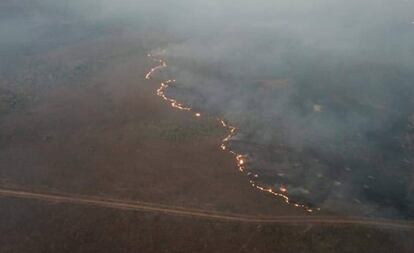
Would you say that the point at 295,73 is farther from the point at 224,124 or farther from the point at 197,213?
the point at 197,213

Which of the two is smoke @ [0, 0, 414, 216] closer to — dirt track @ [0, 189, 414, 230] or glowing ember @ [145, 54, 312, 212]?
glowing ember @ [145, 54, 312, 212]

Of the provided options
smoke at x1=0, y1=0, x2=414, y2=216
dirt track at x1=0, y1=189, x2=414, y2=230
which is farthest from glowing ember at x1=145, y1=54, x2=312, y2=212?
dirt track at x1=0, y1=189, x2=414, y2=230

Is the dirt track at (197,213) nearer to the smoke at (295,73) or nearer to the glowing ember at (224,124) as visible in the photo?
the smoke at (295,73)

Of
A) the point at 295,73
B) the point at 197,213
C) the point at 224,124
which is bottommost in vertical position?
the point at 197,213

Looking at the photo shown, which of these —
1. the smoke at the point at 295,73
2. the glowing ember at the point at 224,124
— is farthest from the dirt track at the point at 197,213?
the glowing ember at the point at 224,124

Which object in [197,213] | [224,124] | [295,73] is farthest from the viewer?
[295,73]

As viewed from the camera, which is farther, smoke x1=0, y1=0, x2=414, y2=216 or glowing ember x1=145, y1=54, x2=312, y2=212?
smoke x1=0, y1=0, x2=414, y2=216

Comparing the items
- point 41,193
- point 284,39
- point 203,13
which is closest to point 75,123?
point 41,193

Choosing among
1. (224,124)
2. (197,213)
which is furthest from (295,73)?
(197,213)

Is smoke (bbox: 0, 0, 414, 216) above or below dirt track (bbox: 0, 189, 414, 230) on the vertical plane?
above
